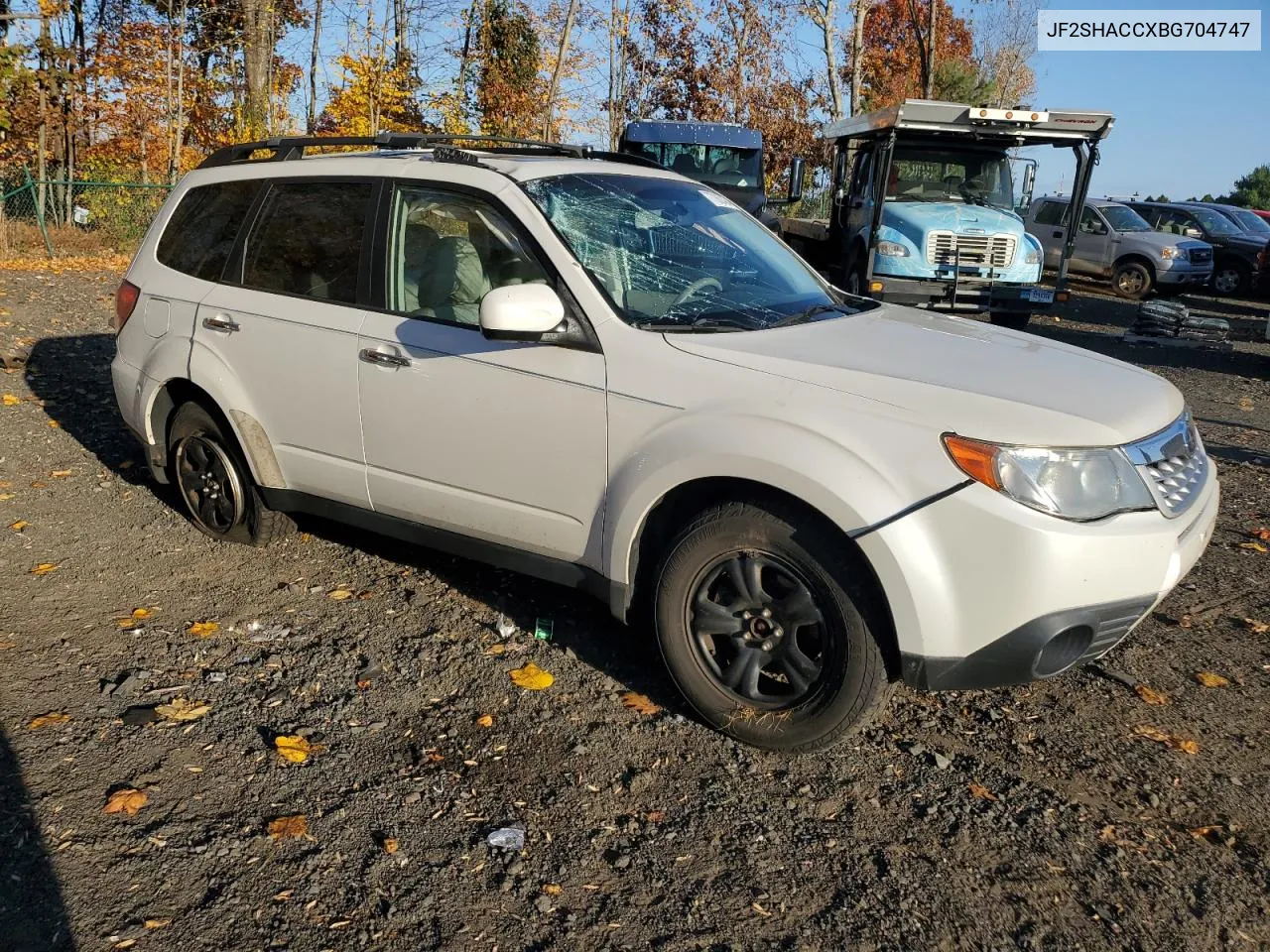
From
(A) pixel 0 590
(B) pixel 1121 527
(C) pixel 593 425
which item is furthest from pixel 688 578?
(A) pixel 0 590

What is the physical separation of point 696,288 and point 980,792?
2028 mm

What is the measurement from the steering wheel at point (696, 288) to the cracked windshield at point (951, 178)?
9.62 meters

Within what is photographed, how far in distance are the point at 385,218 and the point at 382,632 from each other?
1.73 m

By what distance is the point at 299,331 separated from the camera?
445 cm

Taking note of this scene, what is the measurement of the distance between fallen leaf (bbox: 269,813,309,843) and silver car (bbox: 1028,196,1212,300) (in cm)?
1791

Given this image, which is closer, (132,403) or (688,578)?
(688,578)

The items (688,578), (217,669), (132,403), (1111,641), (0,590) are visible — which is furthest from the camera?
(132,403)

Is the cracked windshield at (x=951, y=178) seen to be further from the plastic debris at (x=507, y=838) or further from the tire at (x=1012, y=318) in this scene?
the plastic debris at (x=507, y=838)

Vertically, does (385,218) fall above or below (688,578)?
above

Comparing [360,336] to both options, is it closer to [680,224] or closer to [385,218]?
[385,218]

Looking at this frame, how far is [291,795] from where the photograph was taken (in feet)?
10.5

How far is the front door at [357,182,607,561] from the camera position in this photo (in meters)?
3.69

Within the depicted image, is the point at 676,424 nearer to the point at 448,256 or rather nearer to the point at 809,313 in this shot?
the point at 809,313

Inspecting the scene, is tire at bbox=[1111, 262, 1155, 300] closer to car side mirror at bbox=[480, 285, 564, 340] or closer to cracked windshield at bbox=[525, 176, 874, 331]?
cracked windshield at bbox=[525, 176, 874, 331]
